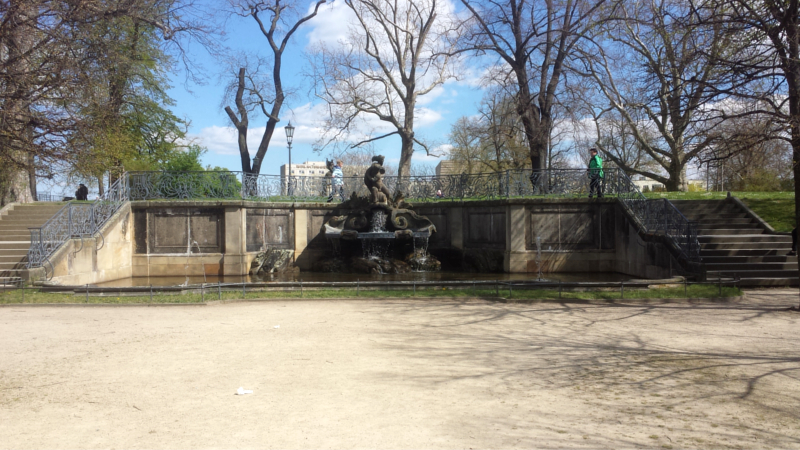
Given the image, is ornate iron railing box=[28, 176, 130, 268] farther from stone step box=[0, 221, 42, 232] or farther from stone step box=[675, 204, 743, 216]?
stone step box=[675, 204, 743, 216]

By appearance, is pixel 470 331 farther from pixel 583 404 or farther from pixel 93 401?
pixel 93 401

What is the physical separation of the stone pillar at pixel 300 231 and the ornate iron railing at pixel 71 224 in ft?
19.9

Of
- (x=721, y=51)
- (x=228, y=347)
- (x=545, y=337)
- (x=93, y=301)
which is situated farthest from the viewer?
(x=93, y=301)

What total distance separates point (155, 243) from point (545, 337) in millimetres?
15617

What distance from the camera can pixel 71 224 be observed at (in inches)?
632

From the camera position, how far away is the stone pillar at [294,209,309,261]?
20734mm

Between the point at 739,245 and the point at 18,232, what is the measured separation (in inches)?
882

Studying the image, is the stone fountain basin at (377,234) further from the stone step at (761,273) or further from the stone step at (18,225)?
the stone step at (18,225)

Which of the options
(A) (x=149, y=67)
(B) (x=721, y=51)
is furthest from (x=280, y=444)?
→ (A) (x=149, y=67)

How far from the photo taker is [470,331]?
28.1 feet

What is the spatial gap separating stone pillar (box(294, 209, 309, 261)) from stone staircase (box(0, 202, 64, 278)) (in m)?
8.53

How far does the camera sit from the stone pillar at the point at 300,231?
2073cm

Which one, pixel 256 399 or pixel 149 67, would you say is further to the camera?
pixel 149 67

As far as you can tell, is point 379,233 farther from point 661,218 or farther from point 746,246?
point 746,246
